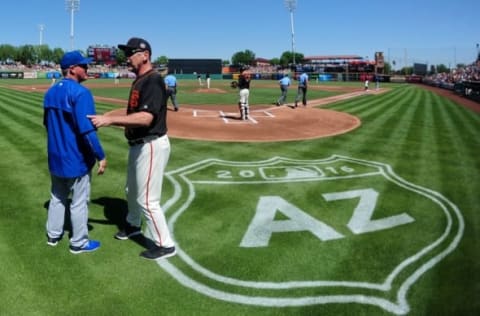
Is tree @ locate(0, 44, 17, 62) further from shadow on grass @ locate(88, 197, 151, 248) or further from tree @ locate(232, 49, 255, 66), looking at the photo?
shadow on grass @ locate(88, 197, 151, 248)

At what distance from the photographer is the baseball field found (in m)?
3.48

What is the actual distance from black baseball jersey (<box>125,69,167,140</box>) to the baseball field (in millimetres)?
1488

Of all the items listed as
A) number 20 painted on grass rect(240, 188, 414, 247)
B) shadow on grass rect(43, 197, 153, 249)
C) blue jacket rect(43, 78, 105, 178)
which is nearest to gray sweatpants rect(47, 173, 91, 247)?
blue jacket rect(43, 78, 105, 178)

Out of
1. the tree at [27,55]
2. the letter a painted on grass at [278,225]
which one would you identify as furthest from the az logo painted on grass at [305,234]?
the tree at [27,55]

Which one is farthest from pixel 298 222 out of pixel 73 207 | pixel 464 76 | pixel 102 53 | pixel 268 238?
pixel 102 53

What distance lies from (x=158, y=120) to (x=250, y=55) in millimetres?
172242

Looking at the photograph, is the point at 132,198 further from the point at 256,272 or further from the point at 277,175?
the point at 277,175

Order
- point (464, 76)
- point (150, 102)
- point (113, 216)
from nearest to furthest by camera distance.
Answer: point (150, 102) < point (113, 216) < point (464, 76)

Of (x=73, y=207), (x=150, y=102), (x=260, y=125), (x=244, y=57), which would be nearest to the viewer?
(x=150, y=102)

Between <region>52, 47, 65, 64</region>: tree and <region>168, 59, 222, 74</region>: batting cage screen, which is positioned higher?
<region>52, 47, 65, 64</region>: tree

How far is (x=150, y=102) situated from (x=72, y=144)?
1075mm

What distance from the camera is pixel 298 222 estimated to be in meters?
5.27

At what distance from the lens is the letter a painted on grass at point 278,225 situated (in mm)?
4789

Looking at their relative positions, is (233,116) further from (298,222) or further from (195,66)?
(195,66)
